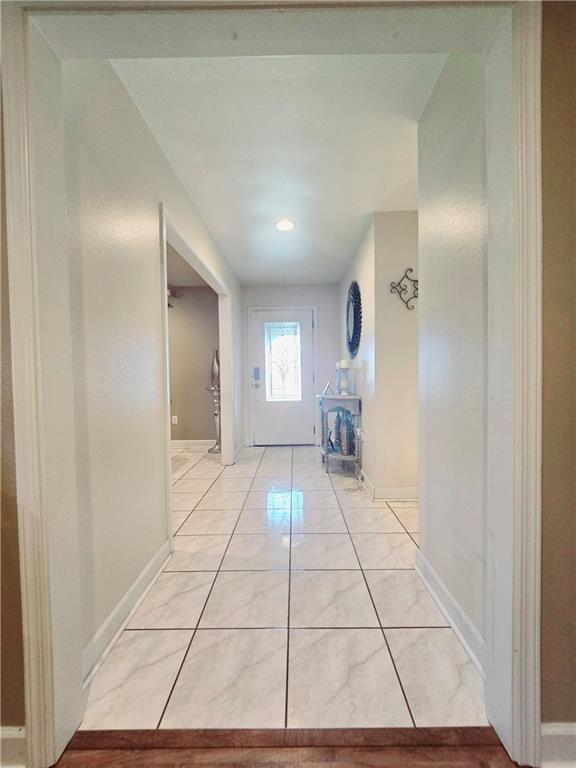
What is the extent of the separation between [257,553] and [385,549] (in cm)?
71

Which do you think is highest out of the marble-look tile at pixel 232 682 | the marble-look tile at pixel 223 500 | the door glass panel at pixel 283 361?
the door glass panel at pixel 283 361

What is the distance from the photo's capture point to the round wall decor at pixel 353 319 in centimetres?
321

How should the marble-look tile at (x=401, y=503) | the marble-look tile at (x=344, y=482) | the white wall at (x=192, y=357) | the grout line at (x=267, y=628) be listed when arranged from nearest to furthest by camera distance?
the grout line at (x=267, y=628), the marble-look tile at (x=401, y=503), the marble-look tile at (x=344, y=482), the white wall at (x=192, y=357)

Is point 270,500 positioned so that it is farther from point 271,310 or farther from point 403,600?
point 271,310

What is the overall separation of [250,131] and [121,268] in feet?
3.08

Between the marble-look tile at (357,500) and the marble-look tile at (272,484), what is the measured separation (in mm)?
492

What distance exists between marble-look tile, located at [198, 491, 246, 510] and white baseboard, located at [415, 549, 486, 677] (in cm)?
139

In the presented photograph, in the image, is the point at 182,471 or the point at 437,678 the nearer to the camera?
the point at 437,678

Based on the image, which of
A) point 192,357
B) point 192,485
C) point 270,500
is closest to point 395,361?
point 270,500

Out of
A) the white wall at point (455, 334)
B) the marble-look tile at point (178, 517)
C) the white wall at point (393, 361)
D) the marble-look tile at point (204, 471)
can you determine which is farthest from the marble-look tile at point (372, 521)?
the marble-look tile at point (204, 471)

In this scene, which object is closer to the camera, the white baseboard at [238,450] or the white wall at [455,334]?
the white wall at [455,334]

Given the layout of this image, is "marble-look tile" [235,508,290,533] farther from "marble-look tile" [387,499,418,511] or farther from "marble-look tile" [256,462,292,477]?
"marble-look tile" [256,462,292,477]

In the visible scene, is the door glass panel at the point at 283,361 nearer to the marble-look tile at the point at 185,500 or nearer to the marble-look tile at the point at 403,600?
the marble-look tile at the point at 185,500

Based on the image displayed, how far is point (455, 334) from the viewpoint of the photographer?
125cm
